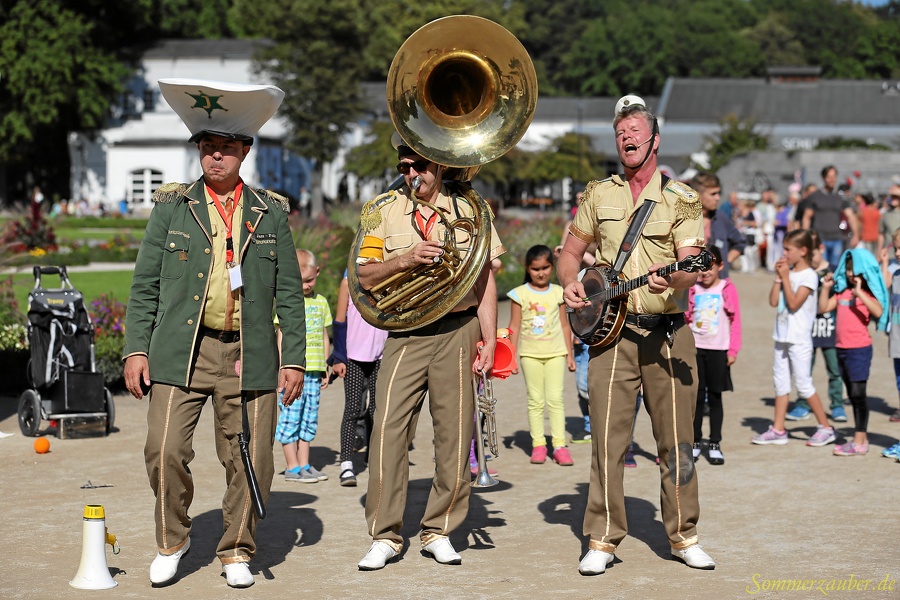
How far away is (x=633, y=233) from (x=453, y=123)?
1.16 m

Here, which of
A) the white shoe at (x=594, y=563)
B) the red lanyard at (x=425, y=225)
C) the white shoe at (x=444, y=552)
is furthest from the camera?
the red lanyard at (x=425, y=225)

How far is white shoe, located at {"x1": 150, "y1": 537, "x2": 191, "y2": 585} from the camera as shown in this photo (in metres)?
6.18

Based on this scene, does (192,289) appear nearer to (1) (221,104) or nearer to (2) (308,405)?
(1) (221,104)

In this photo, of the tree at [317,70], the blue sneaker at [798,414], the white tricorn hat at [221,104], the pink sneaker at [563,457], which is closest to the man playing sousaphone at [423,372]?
the white tricorn hat at [221,104]

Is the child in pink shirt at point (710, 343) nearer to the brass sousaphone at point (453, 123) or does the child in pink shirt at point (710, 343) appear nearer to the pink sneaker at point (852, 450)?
the pink sneaker at point (852, 450)

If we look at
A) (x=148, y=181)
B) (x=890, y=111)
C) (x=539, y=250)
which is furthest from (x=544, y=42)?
(x=539, y=250)

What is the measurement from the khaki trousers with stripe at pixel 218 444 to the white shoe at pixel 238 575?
36mm

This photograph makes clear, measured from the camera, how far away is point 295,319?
6.52 metres

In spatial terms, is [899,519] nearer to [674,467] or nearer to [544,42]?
[674,467]

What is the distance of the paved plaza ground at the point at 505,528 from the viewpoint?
625 cm

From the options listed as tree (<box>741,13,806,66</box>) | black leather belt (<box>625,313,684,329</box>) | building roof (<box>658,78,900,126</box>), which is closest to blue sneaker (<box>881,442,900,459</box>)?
black leather belt (<box>625,313,684,329</box>)

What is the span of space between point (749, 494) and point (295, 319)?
357cm

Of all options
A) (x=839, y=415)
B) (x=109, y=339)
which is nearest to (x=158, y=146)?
(x=109, y=339)

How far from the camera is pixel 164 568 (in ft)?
20.4
